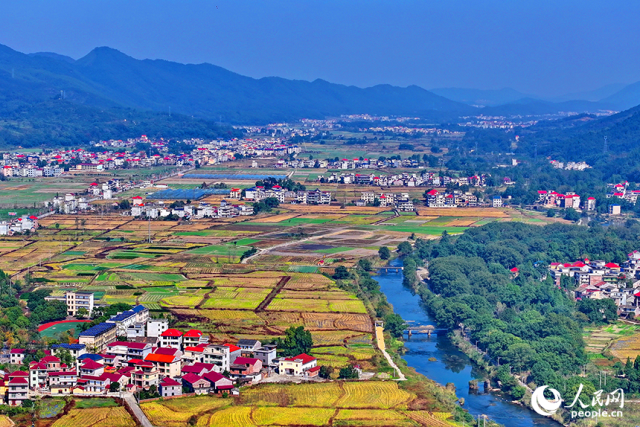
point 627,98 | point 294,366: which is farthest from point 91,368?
point 627,98

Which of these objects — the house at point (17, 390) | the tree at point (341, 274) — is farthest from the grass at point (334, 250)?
the house at point (17, 390)

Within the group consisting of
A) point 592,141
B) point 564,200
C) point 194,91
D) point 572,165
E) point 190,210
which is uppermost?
point 194,91

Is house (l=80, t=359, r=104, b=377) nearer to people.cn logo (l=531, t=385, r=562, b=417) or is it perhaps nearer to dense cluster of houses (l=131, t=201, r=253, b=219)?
people.cn logo (l=531, t=385, r=562, b=417)

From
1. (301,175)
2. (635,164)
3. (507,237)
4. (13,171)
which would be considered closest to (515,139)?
(635,164)

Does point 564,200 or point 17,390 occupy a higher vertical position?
point 564,200

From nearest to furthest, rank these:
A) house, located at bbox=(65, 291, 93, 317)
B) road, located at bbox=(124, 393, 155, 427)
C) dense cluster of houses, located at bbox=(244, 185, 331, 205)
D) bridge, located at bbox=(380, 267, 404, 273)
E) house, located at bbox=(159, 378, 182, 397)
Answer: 1. road, located at bbox=(124, 393, 155, 427)
2. house, located at bbox=(159, 378, 182, 397)
3. house, located at bbox=(65, 291, 93, 317)
4. bridge, located at bbox=(380, 267, 404, 273)
5. dense cluster of houses, located at bbox=(244, 185, 331, 205)

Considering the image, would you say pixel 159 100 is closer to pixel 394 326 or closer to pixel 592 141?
pixel 592 141

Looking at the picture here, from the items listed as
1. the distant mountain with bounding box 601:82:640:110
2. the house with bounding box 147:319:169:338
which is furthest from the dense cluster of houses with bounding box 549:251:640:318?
the distant mountain with bounding box 601:82:640:110
